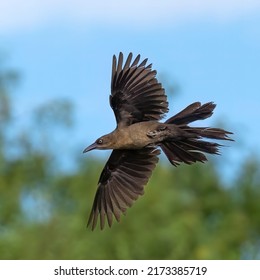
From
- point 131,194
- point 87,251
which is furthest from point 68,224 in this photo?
point 131,194

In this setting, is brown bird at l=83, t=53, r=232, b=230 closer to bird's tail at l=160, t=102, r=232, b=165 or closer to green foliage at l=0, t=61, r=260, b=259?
bird's tail at l=160, t=102, r=232, b=165

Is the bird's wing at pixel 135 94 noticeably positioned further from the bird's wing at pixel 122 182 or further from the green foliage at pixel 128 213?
the green foliage at pixel 128 213

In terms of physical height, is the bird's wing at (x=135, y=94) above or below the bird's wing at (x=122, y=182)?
above

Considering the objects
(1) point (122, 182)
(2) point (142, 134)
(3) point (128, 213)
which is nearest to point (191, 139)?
(2) point (142, 134)

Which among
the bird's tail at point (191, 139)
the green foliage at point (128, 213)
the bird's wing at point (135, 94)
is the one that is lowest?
the bird's tail at point (191, 139)

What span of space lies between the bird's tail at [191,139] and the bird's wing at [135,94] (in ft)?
1.48

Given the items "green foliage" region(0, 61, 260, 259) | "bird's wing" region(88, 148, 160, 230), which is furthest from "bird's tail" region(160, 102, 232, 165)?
"green foliage" region(0, 61, 260, 259)

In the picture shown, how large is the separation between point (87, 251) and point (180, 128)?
21976mm

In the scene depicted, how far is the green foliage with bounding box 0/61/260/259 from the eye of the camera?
116ft

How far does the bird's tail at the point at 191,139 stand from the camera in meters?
13.3

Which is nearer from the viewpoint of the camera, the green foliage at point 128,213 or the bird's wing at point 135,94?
the bird's wing at point 135,94

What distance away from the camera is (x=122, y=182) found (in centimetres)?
1546

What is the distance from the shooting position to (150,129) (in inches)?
542

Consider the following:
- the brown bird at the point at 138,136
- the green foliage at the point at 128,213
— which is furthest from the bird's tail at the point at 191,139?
the green foliage at the point at 128,213
